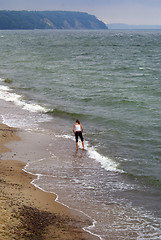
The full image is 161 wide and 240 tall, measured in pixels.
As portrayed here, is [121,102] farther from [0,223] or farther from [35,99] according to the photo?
[0,223]

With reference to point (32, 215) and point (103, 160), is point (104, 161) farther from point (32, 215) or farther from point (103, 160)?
point (32, 215)

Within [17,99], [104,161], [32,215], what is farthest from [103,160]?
[17,99]

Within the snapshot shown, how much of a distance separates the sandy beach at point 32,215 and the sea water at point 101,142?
461 mm

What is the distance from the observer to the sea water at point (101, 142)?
34.5ft

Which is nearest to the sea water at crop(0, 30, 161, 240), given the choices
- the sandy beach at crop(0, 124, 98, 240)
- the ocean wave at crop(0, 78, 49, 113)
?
the ocean wave at crop(0, 78, 49, 113)

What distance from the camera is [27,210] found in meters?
9.36

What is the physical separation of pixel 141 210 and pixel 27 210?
3.56m

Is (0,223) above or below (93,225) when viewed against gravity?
above

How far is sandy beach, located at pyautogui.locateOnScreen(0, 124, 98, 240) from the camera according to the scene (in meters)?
8.24

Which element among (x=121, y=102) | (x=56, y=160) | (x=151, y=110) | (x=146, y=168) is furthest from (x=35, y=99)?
(x=146, y=168)

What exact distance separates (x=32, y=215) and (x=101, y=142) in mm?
8611

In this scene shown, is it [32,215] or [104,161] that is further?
[104,161]

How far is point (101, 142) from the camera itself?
1728 centimetres

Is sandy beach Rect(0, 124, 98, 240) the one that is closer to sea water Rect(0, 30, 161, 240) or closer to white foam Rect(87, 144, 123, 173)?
sea water Rect(0, 30, 161, 240)
